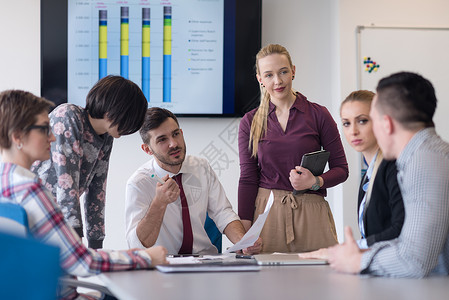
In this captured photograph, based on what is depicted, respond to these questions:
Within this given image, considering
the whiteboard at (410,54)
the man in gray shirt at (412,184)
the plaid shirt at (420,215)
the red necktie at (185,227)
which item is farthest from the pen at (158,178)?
the whiteboard at (410,54)

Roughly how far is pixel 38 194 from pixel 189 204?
3.56 ft

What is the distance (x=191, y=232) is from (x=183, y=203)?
0.13 m

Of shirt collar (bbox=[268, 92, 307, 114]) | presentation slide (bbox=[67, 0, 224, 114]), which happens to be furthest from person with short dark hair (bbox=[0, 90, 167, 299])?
presentation slide (bbox=[67, 0, 224, 114])

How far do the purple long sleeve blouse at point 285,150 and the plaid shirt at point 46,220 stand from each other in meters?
1.24

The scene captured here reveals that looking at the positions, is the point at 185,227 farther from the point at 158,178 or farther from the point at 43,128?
the point at 43,128

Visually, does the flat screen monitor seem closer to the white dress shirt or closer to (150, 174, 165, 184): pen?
the white dress shirt

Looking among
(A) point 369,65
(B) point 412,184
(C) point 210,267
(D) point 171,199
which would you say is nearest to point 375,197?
(B) point 412,184

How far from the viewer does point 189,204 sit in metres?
2.49

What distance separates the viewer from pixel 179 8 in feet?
12.3

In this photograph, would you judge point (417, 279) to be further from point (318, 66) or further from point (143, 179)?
point (318, 66)

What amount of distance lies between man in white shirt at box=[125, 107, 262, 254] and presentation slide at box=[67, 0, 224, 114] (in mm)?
1239

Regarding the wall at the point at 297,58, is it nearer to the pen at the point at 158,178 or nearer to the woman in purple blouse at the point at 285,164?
the woman in purple blouse at the point at 285,164

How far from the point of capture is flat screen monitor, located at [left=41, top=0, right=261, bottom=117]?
146 inches

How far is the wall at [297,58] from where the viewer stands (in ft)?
12.3
